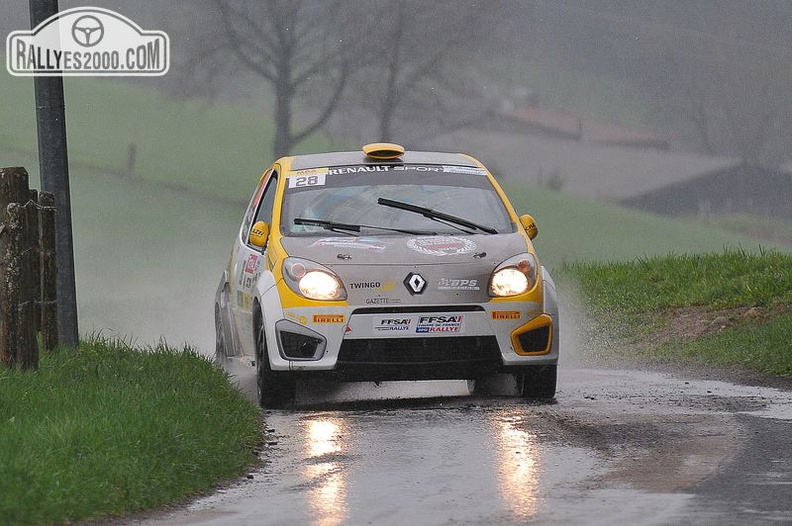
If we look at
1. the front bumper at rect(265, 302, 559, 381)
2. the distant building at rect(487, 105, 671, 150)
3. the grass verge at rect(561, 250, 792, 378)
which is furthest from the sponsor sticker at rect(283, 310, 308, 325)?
the distant building at rect(487, 105, 671, 150)

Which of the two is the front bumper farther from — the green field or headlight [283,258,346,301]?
the green field

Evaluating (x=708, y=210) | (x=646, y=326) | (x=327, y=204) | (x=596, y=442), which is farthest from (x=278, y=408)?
(x=708, y=210)

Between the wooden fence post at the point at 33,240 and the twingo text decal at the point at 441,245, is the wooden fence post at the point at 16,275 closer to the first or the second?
the wooden fence post at the point at 33,240

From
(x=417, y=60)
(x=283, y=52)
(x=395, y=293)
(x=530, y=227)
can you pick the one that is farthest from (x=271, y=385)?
(x=283, y=52)

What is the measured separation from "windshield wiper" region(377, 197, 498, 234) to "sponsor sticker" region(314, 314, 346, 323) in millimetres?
1224

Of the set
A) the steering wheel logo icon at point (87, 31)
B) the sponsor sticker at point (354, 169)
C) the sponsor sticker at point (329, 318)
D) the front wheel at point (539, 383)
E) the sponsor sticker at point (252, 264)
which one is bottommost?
the front wheel at point (539, 383)

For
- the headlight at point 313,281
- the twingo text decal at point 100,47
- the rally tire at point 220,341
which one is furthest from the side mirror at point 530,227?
the twingo text decal at point 100,47

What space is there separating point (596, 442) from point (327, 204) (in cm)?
311

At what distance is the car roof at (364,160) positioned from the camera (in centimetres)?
1188

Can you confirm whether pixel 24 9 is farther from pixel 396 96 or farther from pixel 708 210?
pixel 708 210

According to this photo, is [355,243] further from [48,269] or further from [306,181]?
[48,269]

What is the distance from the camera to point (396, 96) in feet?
111

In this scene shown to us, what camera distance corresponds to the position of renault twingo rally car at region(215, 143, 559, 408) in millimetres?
10250

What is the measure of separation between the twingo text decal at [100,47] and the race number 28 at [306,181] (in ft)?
63.3
